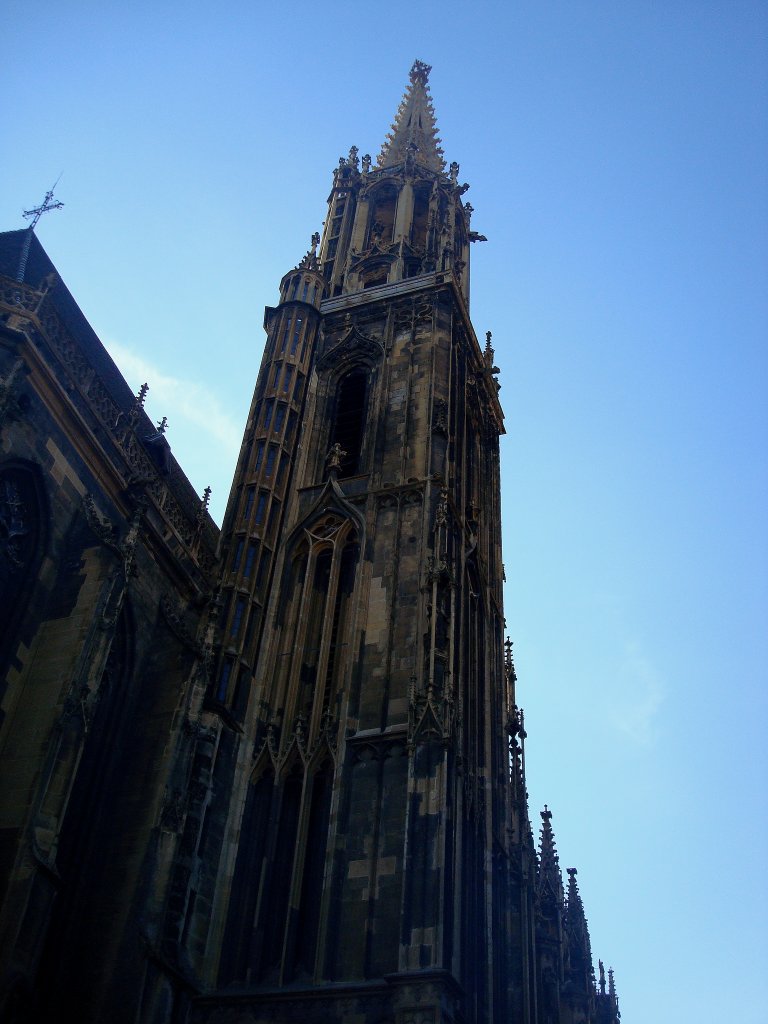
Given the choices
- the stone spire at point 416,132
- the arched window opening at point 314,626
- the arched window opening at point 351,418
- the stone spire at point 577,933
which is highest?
the stone spire at point 416,132

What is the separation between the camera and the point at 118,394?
23.4m

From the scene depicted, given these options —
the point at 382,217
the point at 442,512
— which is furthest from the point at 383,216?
the point at 442,512

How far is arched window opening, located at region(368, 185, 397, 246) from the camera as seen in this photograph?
33688 mm

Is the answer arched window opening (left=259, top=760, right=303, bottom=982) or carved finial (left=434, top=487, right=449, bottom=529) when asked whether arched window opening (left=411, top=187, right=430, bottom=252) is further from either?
arched window opening (left=259, top=760, right=303, bottom=982)

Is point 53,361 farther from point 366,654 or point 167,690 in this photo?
point 366,654

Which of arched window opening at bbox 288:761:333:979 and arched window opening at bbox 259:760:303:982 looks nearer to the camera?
arched window opening at bbox 288:761:333:979

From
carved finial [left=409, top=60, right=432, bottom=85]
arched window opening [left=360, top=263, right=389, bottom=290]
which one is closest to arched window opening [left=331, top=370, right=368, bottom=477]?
arched window opening [left=360, top=263, right=389, bottom=290]

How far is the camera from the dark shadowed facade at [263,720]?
1633cm

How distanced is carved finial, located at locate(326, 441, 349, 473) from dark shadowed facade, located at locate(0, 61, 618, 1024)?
0.26 ft

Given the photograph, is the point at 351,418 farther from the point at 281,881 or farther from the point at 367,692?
the point at 281,881

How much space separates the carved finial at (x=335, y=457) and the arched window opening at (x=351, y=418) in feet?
0.61

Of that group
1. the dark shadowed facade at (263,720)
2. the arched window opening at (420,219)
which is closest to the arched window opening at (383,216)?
the arched window opening at (420,219)

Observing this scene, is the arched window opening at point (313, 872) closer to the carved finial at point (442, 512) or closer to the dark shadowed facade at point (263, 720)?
the dark shadowed facade at point (263, 720)

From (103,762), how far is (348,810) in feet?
13.7
